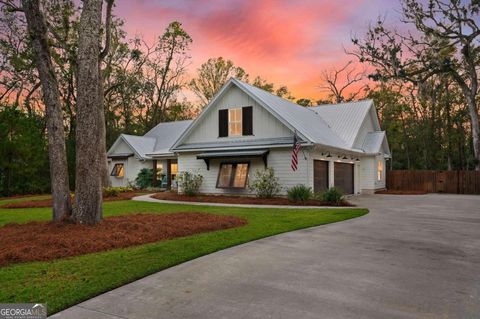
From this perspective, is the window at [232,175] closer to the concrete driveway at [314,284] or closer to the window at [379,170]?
the concrete driveway at [314,284]

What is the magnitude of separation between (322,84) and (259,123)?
891 inches

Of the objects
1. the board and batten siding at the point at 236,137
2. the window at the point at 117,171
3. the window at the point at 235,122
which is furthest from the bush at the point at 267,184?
the window at the point at 117,171

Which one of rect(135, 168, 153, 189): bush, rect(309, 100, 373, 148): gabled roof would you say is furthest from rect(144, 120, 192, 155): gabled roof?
rect(309, 100, 373, 148): gabled roof

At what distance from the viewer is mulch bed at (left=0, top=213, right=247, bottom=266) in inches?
222

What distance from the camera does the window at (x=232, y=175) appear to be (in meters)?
17.8

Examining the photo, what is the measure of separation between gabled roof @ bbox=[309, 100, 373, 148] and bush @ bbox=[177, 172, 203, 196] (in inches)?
370

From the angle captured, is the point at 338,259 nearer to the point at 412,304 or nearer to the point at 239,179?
the point at 412,304

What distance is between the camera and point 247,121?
18219 mm

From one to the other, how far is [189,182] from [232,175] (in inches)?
102

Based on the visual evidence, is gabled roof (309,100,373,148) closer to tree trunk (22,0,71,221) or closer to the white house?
the white house

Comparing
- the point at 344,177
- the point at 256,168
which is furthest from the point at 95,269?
the point at 344,177

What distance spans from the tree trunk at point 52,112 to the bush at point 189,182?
10737 mm

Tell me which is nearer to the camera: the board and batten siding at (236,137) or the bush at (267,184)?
the bush at (267,184)

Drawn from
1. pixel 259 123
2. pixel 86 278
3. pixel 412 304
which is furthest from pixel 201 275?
pixel 259 123
